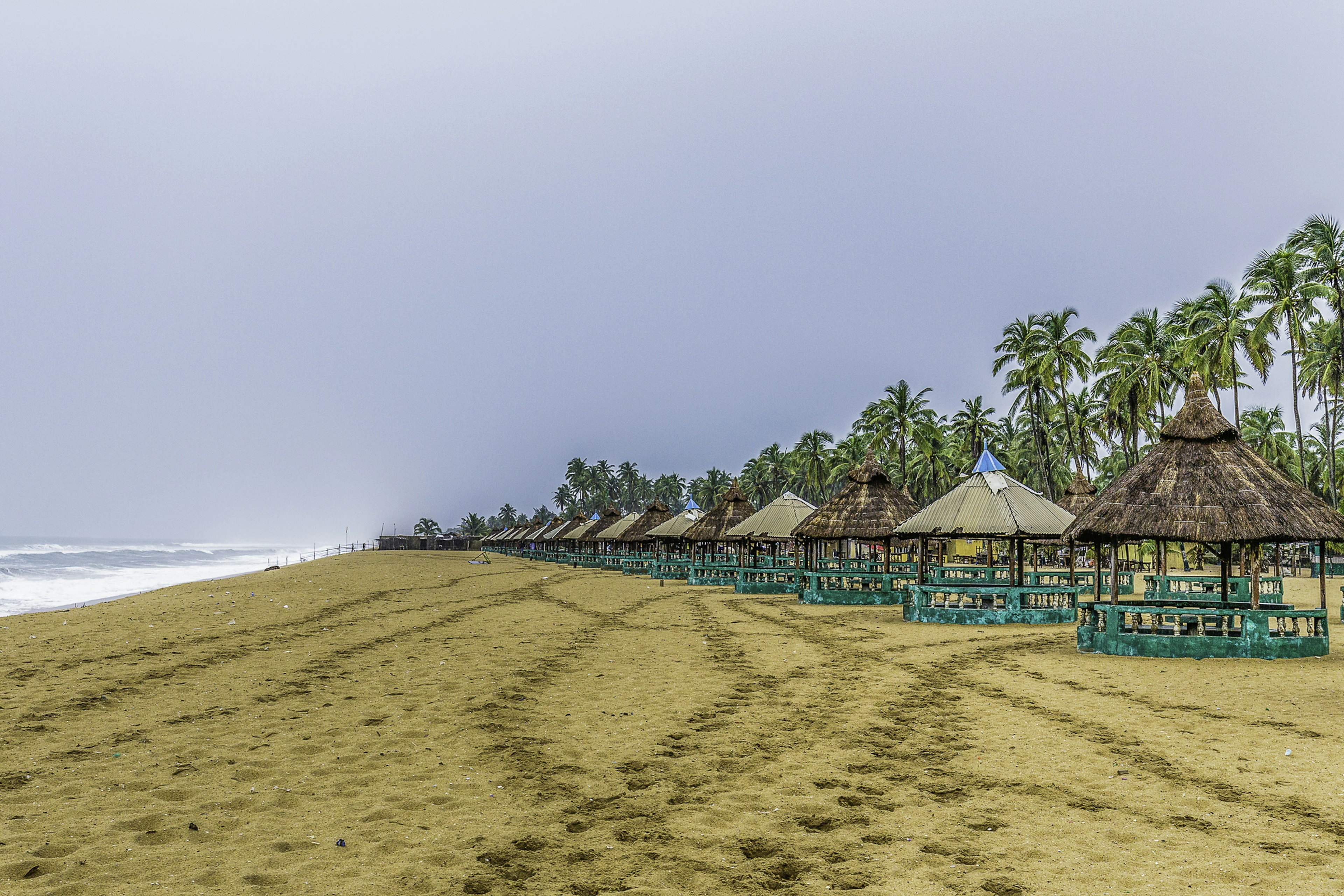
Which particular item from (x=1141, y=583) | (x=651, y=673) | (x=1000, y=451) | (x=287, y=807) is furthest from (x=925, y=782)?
(x=1000, y=451)

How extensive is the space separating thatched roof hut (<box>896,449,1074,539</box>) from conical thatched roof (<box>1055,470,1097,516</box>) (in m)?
7.98

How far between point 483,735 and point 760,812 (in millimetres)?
3386

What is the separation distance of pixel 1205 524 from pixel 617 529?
39.4m

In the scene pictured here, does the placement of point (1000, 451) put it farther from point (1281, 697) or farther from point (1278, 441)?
point (1281, 697)

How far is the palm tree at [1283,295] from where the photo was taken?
3041cm

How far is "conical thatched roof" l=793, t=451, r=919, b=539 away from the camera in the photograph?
24359mm

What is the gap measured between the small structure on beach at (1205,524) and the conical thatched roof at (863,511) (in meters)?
9.54

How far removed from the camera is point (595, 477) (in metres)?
136

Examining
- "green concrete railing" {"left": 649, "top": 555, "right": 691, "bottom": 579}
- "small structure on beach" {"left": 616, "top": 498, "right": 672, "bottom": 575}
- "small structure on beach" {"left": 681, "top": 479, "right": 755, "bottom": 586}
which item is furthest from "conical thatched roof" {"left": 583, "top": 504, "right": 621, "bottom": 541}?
"small structure on beach" {"left": 681, "top": 479, "right": 755, "bottom": 586}

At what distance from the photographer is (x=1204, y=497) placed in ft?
44.3

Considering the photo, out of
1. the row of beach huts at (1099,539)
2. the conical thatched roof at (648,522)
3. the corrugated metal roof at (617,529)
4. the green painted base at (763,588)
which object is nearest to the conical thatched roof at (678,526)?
the row of beach huts at (1099,539)

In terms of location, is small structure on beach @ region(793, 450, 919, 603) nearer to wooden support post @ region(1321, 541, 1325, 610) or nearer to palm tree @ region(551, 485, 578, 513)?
wooden support post @ region(1321, 541, 1325, 610)

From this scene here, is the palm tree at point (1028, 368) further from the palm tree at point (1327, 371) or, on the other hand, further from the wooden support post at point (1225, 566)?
the wooden support post at point (1225, 566)

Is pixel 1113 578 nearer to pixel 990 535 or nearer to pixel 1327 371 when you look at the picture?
pixel 990 535
